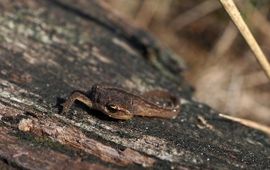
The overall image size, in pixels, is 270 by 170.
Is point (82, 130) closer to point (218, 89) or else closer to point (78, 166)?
point (78, 166)

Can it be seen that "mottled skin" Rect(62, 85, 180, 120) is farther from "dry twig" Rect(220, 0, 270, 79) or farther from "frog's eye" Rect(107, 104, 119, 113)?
"dry twig" Rect(220, 0, 270, 79)

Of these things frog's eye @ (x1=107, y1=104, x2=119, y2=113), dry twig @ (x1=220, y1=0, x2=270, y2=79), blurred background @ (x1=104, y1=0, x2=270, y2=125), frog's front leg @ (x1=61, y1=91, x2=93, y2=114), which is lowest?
frog's eye @ (x1=107, y1=104, x2=119, y2=113)

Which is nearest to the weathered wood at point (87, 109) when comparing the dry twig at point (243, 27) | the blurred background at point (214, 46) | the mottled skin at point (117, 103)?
the mottled skin at point (117, 103)

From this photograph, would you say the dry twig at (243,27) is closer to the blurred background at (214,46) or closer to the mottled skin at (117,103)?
the mottled skin at (117,103)

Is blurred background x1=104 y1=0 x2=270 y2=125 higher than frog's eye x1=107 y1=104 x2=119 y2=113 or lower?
higher

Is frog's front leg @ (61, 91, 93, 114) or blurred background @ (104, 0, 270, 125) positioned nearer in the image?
frog's front leg @ (61, 91, 93, 114)

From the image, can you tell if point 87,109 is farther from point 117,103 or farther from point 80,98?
point 117,103

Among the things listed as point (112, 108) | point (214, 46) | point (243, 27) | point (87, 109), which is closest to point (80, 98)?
point (87, 109)

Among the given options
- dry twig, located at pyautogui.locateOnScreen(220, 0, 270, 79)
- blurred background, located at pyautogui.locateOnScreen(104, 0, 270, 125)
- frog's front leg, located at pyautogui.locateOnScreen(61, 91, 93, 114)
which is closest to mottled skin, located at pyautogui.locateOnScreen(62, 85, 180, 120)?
frog's front leg, located at pyautogui.locateOnScreen(61, 91, 93, 114)
